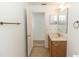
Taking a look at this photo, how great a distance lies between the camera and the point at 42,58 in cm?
153

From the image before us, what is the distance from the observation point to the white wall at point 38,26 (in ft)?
5.15

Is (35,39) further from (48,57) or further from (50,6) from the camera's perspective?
(50,6)

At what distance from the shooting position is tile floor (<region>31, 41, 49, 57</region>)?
63.0 inches

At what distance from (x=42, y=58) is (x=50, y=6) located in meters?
0.68

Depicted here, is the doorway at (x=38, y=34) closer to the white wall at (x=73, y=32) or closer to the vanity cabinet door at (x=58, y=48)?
the vanity cabinet door at (x=58, y=48)

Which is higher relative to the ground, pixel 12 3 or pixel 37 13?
pixel 12 3

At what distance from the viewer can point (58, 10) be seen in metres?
1.58

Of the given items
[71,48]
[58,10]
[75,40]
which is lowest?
[71,48]

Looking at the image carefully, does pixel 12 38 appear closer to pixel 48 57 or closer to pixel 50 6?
pixel 48 57

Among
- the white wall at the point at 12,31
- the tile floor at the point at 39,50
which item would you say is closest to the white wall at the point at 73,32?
the tile floor at the point at 39,50

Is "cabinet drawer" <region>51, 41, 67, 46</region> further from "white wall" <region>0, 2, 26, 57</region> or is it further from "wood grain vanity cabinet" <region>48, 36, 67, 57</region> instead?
"white wall" <region>0, 2, 26, 57</region>

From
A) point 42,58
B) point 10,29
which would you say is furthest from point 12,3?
point 42,58

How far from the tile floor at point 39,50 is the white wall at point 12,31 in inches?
5.5

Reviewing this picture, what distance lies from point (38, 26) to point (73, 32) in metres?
0.47
